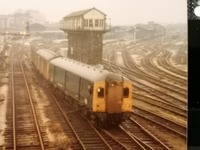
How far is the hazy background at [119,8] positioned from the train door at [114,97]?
3.92 ft

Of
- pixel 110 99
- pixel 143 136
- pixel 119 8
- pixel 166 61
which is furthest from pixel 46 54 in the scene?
pixel 143 136

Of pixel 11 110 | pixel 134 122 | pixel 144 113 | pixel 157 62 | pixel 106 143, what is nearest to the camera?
pixel 106 143

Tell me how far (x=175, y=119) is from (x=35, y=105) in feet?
9.38

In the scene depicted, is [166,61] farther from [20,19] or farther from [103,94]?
[20,19]

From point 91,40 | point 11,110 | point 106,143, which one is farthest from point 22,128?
point 91,40

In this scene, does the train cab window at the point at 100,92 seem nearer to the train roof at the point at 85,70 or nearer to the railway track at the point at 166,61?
the train roof at the point at 85,70

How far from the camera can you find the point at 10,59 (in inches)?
325

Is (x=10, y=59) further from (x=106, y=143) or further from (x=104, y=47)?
(x=106, y=143)

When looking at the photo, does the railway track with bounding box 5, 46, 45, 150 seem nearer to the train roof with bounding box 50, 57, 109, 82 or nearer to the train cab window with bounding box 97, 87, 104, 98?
the train roof with bounding box 50, 57, 109, 82

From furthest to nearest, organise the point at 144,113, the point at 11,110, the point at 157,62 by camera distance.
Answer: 1. the point at 157,62
2. the point at 144,113
3. the point at 11,110

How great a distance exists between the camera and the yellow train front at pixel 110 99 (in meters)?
7.01

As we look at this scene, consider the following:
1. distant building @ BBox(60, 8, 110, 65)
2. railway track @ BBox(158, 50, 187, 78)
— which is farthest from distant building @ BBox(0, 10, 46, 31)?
railway track @ BBox(158, 50, 187, 78)

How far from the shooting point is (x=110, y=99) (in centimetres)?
704

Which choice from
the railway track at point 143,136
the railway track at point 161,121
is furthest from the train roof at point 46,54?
the railway track at point 143,136
